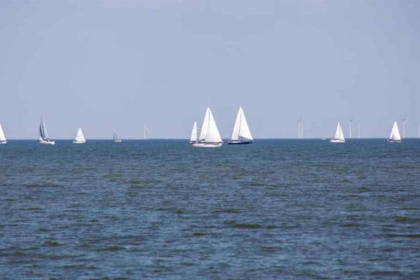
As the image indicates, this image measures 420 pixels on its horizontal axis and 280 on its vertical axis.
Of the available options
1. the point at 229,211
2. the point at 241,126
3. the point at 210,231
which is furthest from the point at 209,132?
the point at 210,231

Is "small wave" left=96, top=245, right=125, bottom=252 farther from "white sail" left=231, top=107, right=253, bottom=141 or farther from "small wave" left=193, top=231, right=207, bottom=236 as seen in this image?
"white sail" left=231, top=107, right=253, bottom=141

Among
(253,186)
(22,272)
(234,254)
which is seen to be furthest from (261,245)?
(253,186)

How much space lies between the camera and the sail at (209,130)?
174 meters

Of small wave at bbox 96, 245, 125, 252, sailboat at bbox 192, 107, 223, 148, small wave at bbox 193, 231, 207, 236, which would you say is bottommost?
small wave at bbox 96, 245, 125, 252

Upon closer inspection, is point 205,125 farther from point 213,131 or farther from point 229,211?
point 229,211

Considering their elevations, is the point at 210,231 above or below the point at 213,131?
below

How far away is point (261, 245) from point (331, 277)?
6.55 metres

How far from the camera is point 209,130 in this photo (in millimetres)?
178500

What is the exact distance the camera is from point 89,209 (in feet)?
167

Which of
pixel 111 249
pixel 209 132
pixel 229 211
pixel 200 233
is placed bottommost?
pixel 111 249

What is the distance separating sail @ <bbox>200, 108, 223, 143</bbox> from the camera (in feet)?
570

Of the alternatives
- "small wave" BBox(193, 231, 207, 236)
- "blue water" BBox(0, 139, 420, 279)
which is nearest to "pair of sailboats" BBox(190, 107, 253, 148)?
"blue water" BBox(0, 139, 420, 279)

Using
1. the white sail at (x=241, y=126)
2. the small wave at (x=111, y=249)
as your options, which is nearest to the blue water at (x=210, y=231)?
the small wave at (x=111, y=249)

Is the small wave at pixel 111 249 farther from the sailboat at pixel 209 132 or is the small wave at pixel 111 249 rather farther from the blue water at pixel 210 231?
the sailboat at pixel 209 132
